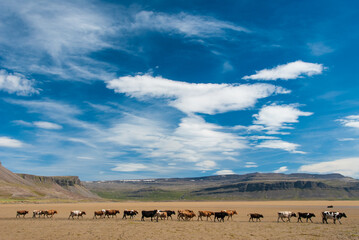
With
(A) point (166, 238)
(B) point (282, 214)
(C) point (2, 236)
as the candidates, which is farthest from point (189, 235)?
(B) point (282, 214)

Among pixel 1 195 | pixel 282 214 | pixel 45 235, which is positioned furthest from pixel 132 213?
pixel 1 195

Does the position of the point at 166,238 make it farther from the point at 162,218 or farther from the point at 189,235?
the point at 162,218

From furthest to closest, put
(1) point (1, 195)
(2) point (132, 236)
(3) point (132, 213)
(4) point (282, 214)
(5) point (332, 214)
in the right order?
(1) point (1, 195) → (3) point (132, 213) → (4) point (282, 214) → (5) point (332, 214) → (2) point (132, 236)

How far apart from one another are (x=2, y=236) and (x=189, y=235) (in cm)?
1716

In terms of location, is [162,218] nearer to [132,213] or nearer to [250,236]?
[132,213]

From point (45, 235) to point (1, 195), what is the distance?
166 meters

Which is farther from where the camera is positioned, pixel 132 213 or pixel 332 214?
pixel 132 213

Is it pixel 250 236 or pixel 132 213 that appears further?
pixel 132 213

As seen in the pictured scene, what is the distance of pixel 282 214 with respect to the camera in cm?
3831

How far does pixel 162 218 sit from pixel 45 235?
69.4 feet

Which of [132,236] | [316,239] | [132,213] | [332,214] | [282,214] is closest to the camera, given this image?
→ [316,239]

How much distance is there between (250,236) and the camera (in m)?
24.1

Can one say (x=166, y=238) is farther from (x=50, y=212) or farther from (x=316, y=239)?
(x=50, y=212)

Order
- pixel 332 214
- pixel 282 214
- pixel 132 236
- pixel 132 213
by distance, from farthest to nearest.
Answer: pixel 132 213 < pixel 282 214 < pixel 332 214 < pixel 132 236
